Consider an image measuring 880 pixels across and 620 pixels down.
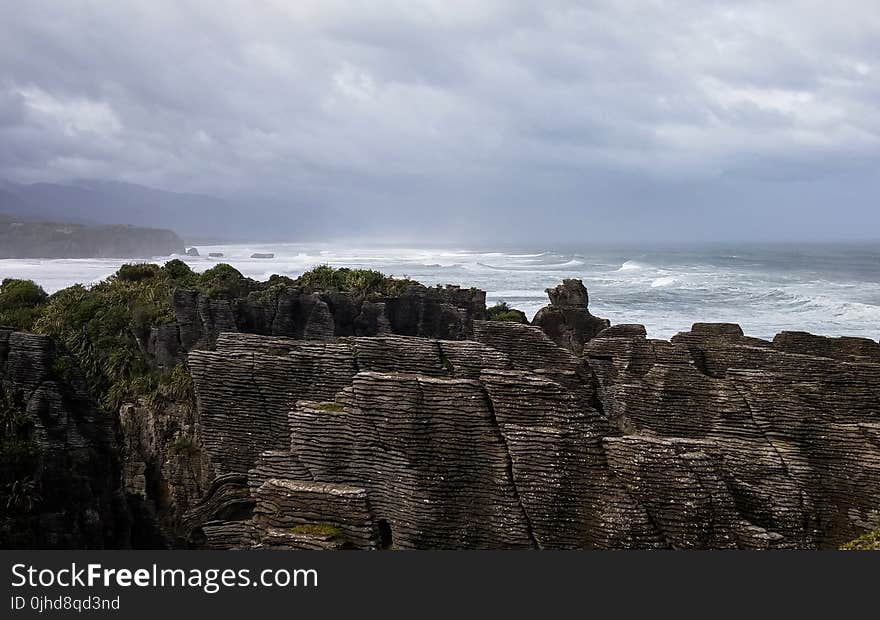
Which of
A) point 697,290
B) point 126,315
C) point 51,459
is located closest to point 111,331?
point 126,315

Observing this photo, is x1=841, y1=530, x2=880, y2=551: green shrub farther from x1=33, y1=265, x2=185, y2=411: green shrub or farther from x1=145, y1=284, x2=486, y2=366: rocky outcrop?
x1=33, y1=265, x2=185, y2=411: green shrub

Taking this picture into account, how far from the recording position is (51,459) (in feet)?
34.3

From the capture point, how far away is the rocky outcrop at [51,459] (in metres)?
9.91

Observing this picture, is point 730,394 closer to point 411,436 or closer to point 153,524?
point 411,436

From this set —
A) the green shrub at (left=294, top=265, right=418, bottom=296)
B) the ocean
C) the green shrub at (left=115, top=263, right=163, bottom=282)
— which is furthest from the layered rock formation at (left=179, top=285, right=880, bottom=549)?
the ocean

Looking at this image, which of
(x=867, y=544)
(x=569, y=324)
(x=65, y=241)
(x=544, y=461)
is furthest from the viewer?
(x=65, y=241)

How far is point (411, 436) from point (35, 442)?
237 inches

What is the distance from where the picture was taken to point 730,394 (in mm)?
10844

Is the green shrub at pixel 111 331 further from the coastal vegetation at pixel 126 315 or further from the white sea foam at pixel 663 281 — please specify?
the white sea foam at pixel 663 281

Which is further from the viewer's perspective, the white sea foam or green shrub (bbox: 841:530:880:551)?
the white sea foam

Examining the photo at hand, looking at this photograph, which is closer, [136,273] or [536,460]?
[536,460]

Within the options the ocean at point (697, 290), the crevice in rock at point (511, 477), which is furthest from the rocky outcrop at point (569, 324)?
the ocean at point (697, 290)

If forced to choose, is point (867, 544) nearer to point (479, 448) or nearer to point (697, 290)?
point (479, 448)

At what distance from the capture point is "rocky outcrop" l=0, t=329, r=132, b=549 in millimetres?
9906
